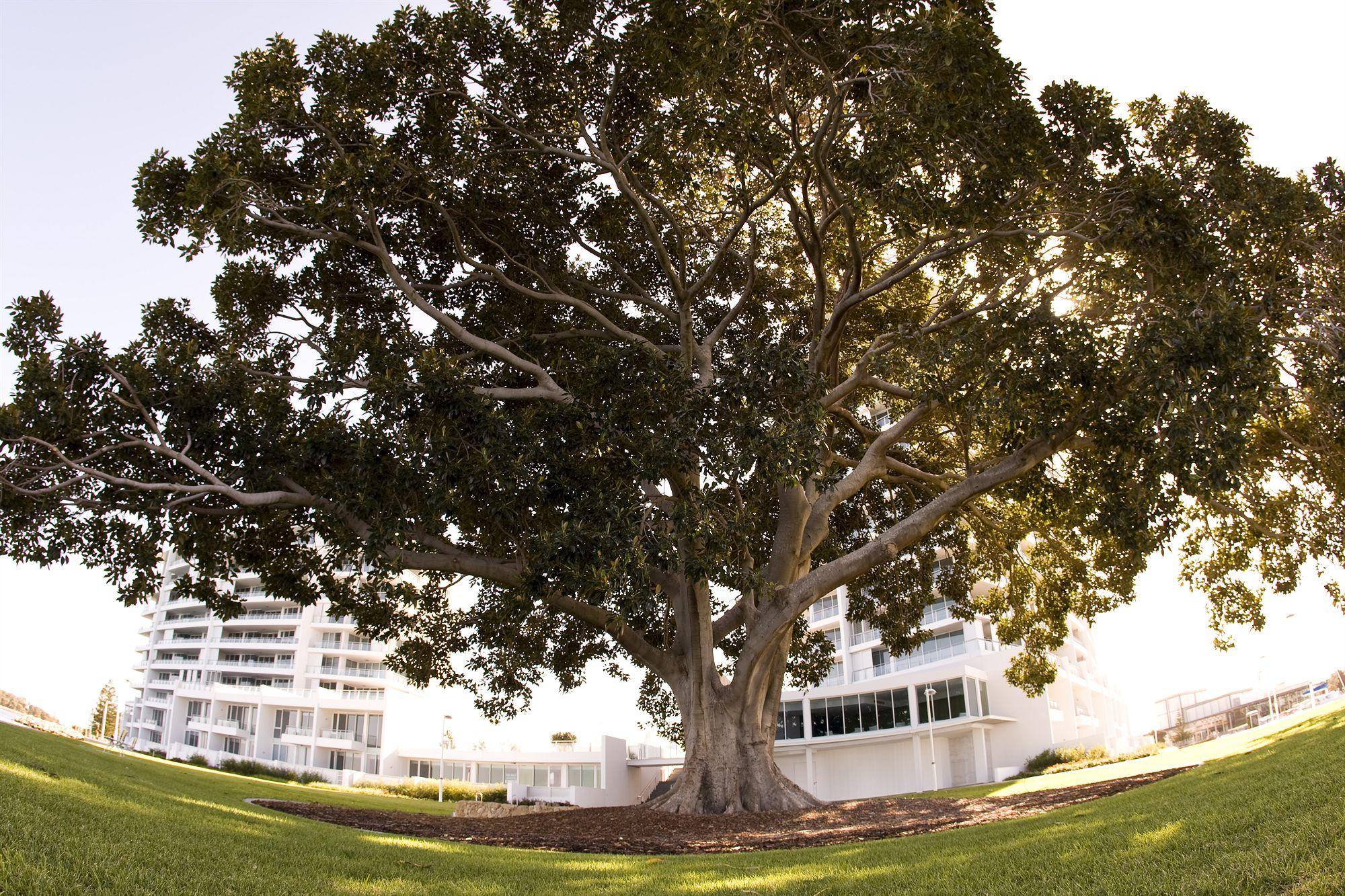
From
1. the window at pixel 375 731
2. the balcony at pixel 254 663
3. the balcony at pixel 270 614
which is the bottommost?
the window at pixel 375 731

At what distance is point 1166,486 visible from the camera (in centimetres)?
1266

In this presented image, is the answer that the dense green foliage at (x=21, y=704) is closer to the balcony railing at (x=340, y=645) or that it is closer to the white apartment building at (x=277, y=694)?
the white apartment building at (x=277, y=694)

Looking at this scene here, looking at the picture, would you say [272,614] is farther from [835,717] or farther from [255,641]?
[835,717]

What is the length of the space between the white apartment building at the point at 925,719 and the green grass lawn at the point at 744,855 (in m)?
30.9

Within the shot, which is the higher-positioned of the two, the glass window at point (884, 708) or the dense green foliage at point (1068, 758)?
the glass window at point (884, 708)

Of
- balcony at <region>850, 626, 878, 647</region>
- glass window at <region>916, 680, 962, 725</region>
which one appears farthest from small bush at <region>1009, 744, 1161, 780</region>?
balcony at <region>850, 626, 878, 647</region>

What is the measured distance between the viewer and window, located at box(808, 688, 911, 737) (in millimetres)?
41438

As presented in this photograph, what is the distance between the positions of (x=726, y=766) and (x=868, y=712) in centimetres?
3045

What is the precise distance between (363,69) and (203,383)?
5634 mm

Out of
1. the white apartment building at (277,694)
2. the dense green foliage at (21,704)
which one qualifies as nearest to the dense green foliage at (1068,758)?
the white apartment building at (277,694)

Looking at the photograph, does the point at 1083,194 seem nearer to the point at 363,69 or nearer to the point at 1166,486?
the point at 1166,486

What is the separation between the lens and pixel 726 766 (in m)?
14.5

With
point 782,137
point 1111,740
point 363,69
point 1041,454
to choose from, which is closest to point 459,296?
point 363,69

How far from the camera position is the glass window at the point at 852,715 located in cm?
4281
